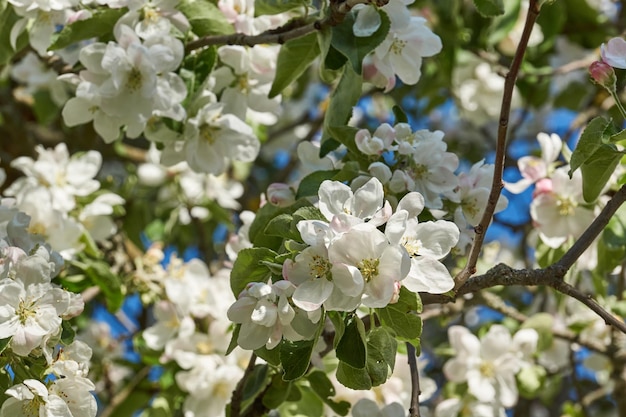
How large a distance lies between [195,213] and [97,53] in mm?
1191

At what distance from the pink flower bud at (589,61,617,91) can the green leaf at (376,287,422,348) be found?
427 mm

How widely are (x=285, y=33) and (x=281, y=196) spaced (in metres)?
0.26

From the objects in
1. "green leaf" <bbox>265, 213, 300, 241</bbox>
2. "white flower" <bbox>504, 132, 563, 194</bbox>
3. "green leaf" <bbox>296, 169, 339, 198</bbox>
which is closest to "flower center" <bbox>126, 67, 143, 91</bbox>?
"green leaf" <bbox>296, 169, 339, 198</bbox>

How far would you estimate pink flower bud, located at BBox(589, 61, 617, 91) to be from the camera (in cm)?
141

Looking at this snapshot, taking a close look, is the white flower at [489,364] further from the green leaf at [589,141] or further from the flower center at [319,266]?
the flower center at [319,266]

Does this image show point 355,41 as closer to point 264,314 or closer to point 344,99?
point 344,99

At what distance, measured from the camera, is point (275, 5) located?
64.3 inches

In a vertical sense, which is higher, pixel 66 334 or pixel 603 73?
pixel 603 73

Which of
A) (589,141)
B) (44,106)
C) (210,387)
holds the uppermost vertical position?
(589,141)

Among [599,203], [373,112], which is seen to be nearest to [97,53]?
[599,203]

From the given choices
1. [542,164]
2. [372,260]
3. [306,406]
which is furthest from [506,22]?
[372,260]

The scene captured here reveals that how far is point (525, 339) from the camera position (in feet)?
7.13

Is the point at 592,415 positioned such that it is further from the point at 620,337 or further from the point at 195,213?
the point at 195,213

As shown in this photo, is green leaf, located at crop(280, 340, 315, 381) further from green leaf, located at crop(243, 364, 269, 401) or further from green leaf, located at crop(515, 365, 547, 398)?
green leaf, located at crop(515, 365, 547, 398)
